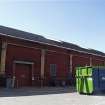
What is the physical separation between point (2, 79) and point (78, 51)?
1351 centimetres

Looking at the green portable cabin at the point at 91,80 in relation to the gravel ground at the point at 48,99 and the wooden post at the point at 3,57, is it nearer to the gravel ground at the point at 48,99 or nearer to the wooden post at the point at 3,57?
the gravel ground at the point at 48,99

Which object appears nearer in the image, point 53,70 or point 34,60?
point 34,60

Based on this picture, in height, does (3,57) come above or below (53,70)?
above

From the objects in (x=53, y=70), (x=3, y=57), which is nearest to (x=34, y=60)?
(x=53, y=70)

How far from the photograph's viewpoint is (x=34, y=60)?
29469mm

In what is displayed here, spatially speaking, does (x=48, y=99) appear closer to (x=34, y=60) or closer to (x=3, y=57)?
(x=3, y=57)

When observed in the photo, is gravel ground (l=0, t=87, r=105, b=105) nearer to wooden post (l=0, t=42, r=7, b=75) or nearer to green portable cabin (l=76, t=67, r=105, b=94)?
green portable cabin (l=76, t=67, r=105, b=94)

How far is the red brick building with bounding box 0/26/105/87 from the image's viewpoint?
26578 millimetres

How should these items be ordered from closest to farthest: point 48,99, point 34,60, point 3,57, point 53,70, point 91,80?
point 48,99 → point 91,80 → point 3,57 → point 34,60 → point 53,70

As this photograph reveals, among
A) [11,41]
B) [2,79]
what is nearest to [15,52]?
[11,41]

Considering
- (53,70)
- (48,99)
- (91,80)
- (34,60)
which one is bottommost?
(48,99)

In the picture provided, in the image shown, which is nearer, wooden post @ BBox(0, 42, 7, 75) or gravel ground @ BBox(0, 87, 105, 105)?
gravel ground @ BBox(0, 87, 105, 105)

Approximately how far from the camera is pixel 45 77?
30.8 metres

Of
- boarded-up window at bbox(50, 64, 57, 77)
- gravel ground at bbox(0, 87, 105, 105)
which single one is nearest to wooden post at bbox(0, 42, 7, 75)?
boarded-up window at bbox(50, 64, 57, 77)
